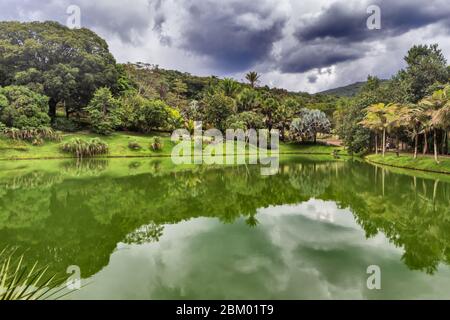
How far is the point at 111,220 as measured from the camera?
12.2m

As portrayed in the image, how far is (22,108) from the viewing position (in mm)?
40031

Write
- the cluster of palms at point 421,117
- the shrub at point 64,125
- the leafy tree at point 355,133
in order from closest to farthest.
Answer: the cluster of palms at point 421,117
the shrub at point 64,125
the leafy tree at point 355,133

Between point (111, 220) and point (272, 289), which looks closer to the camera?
point (272, 289)

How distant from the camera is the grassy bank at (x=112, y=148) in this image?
38.2m

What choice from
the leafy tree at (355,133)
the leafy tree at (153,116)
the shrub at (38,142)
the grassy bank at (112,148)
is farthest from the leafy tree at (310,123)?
the shrub at (38,142)

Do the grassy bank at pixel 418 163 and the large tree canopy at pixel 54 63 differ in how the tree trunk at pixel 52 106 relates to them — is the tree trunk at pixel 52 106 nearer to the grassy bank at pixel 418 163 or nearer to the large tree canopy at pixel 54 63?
the large tree canopy at pixel 54 63

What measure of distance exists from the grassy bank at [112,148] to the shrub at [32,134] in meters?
0.73

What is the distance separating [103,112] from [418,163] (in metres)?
41.9

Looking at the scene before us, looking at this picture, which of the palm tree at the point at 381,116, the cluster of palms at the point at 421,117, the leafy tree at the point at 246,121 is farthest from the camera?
the leafy tree at the point at 246,121

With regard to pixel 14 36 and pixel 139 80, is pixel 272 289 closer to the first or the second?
pixel 14 36

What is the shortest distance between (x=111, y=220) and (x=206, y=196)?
6185 mm

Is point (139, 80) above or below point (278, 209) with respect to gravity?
above
